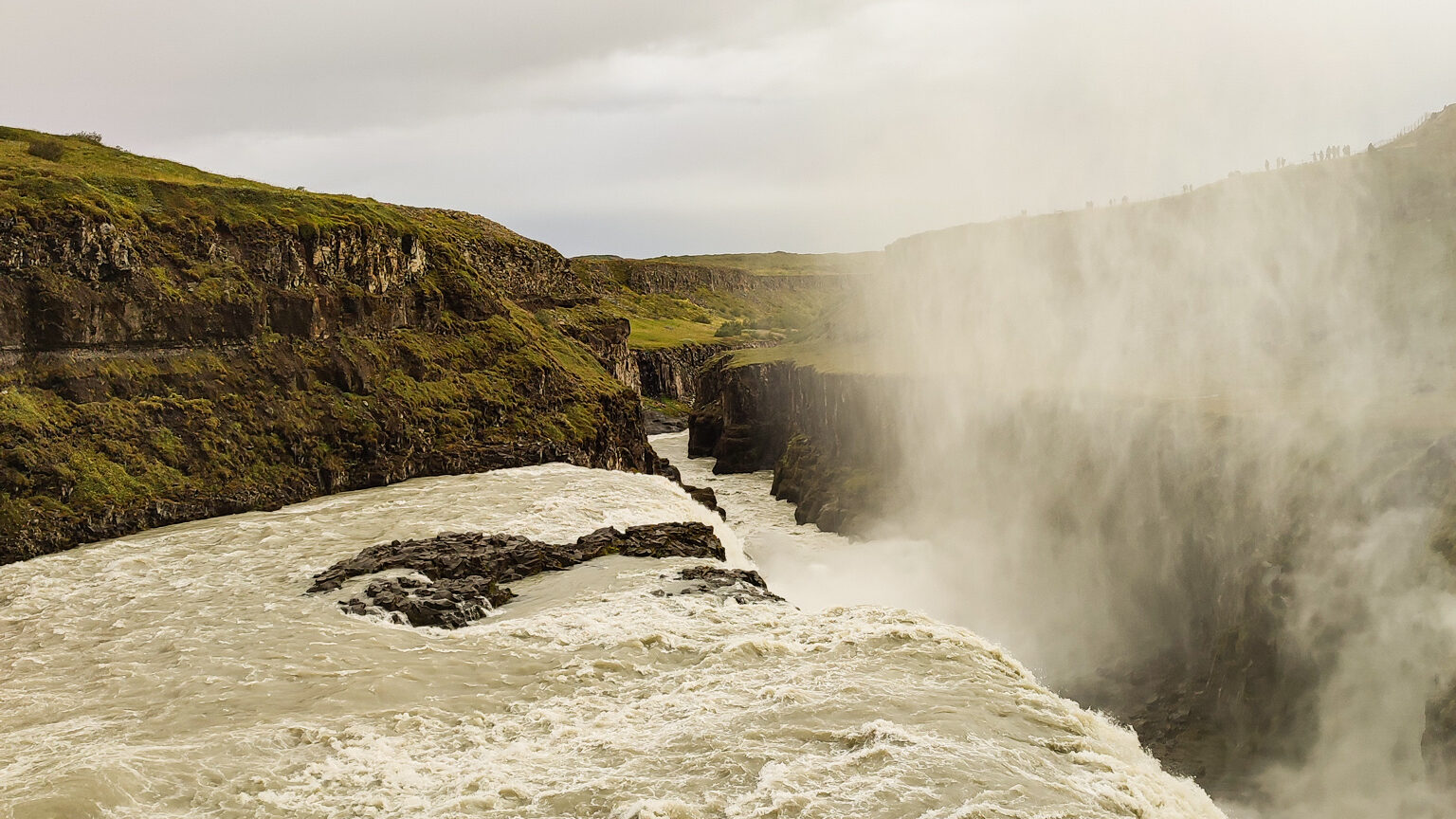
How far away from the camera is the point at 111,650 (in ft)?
73.8

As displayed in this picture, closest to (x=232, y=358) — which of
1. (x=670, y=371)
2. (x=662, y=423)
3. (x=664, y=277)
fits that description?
(x=662, y=423)

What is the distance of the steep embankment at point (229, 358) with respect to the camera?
33469 mm

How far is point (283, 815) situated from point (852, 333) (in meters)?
63.4

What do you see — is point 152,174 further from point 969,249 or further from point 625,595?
point 969,249

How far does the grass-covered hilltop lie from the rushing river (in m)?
6.30

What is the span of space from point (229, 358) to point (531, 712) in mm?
29473

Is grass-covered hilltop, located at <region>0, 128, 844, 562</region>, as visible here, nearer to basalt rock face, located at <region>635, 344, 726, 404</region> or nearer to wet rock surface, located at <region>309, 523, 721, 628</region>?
wet rock surface, located at <region>309, 523, 721, 628</region>

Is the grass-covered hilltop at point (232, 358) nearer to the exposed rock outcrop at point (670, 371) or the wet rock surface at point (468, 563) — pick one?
the wet rock surface at point (468, 563)

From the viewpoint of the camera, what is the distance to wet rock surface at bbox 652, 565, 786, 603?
2466 cm

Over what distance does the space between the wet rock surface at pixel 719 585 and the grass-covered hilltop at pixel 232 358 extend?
20.4 metres

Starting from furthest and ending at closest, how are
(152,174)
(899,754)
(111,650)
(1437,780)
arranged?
(152,174), (111,650), (1437,780), (899,754)

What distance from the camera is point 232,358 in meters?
40.3

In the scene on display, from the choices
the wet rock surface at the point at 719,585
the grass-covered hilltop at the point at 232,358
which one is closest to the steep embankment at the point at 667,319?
the grass-covered hilltop at the point at 232,358

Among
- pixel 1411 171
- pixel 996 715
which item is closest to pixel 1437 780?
pixel 996 715
